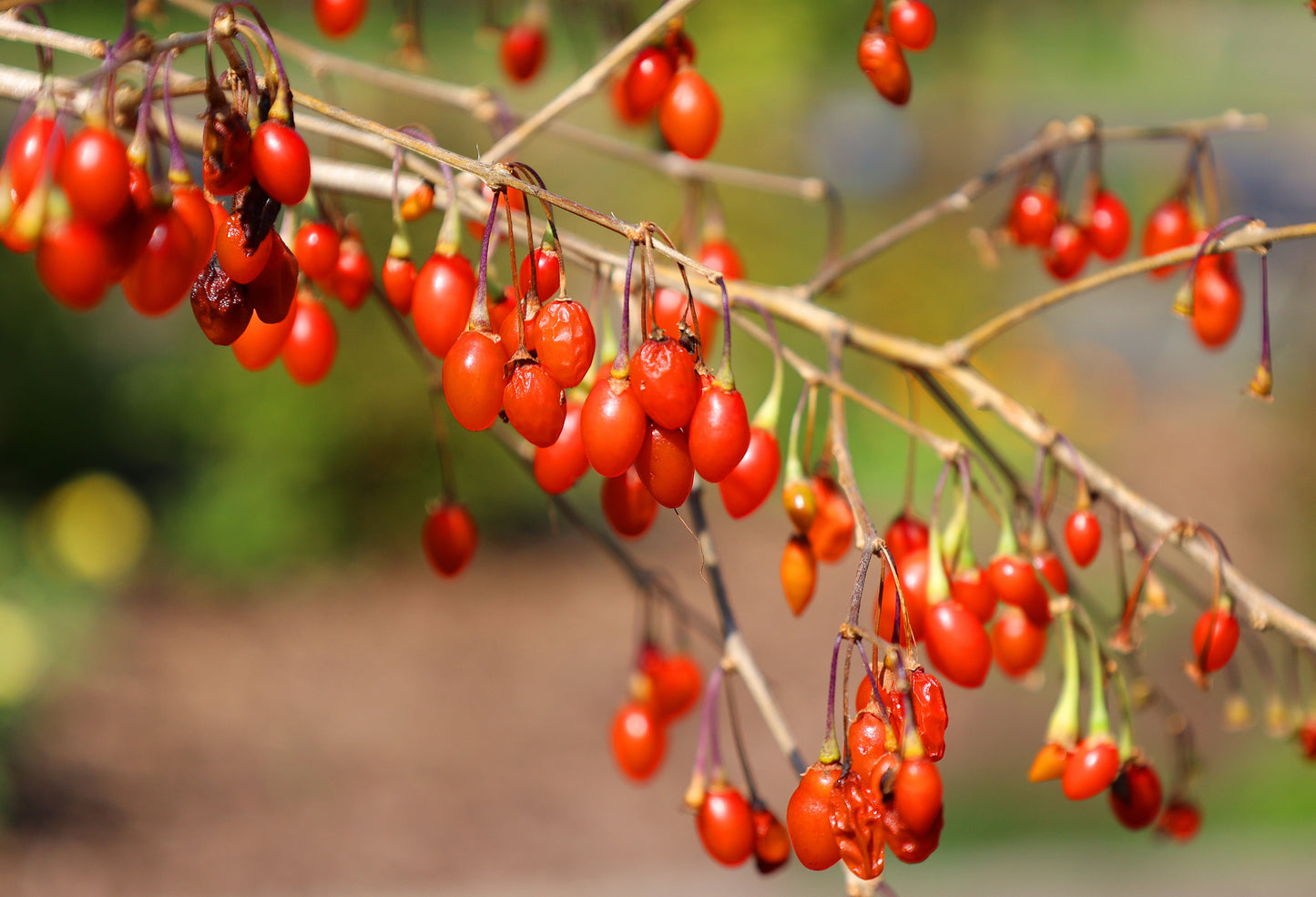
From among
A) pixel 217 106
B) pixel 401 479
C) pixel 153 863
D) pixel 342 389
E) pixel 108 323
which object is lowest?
pixel 153 863

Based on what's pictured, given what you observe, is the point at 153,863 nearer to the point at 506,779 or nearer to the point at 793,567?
the point at 506,779

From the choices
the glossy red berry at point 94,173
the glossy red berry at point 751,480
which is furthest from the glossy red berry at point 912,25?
the glossy red berry at point 94,173

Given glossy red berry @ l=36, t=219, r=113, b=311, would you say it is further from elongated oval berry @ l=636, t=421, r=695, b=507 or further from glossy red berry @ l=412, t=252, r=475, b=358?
elongated oval berry @ l=636, t=421, r=695, b=507

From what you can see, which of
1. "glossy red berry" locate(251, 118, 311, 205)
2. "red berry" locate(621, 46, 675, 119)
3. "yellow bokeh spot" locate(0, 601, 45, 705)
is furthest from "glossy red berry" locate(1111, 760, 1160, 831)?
"yellow bokeh spot" locate(0, 601, 45, 705)

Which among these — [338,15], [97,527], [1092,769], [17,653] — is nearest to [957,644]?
[1092,769]

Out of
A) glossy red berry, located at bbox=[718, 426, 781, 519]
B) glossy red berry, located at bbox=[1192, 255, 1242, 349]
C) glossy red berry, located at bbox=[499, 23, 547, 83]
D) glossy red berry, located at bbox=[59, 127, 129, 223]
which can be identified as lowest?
glossy red berry, located at bbox=[718, 426, 781, 519]

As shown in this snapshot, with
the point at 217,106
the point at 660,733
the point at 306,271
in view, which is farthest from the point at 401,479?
the point at 217,106

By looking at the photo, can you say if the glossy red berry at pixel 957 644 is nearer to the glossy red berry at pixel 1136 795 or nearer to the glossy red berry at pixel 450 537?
the glossy red berry at pixel 1136 795
